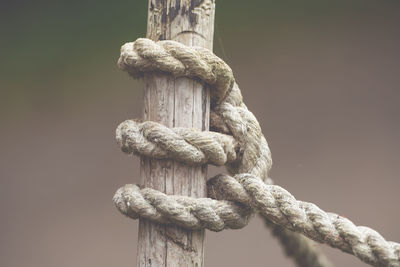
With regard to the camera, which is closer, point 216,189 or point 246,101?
point 216,189

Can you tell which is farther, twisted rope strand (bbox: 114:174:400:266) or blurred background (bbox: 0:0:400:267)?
blurred background (bbox: 0:0:400:267)

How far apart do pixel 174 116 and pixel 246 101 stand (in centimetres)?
158

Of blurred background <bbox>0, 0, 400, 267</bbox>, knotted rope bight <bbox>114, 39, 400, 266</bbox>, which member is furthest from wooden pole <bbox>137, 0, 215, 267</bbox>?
blurred background <bbox>0, 0, 400, 267</bbox>

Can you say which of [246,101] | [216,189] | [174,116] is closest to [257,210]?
[216,189]

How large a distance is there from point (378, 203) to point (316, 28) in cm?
91

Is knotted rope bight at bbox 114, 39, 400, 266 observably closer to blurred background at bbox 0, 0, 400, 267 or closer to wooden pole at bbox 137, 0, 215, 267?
wooden pole at bbox 137, 0, 215, 267

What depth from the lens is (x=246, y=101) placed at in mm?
2408

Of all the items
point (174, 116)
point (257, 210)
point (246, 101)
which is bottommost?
point (257, 210)

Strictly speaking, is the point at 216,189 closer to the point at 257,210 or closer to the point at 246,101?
the point at 257,210

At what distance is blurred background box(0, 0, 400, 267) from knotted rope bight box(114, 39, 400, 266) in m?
1.53

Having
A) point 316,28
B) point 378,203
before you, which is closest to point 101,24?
point 316,28

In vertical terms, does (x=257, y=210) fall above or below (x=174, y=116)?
below

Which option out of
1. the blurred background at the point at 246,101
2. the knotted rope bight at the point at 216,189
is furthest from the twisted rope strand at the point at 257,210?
the blurred background at the point at 246,101

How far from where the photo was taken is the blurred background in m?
2.34
